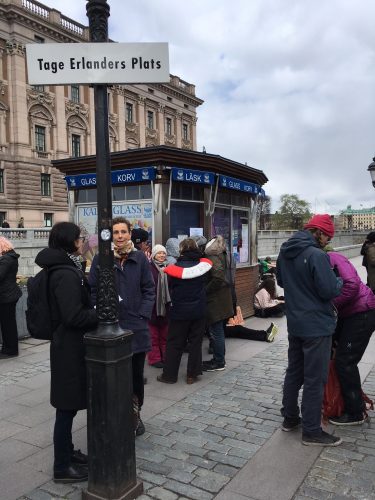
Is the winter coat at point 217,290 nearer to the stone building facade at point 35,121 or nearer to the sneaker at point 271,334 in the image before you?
the sneaker at point 271,334

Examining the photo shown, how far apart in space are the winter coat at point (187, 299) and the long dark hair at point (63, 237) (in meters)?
2.28

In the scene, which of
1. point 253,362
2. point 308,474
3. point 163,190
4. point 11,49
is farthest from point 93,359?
point 11,49

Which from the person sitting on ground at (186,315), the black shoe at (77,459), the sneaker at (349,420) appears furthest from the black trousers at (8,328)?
the sneaker at (349,420)

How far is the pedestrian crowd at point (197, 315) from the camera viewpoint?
10.2 feet

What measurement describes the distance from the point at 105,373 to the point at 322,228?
2.20m

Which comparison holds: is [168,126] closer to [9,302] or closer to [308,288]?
[9,302]

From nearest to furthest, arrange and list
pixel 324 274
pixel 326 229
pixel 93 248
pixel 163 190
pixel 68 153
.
→ pixel 324 274 < pixel 326 229 < pixel 163 190 < pixel 93 248 < pixel 68 153

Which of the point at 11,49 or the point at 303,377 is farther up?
the point at 11,49

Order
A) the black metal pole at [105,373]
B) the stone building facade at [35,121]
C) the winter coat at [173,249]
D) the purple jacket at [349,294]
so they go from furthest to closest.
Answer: the stone building facade at [35,121], the winter coat at [173,249], the purple jacket at [349,294], the black metal pole at [105,373]

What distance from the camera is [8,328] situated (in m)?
6.72

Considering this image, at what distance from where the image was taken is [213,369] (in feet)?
19.2

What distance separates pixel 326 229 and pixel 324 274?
491mm

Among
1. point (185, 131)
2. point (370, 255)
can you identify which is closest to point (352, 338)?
point (370, 255)

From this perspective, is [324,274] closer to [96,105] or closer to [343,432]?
[343,432]
